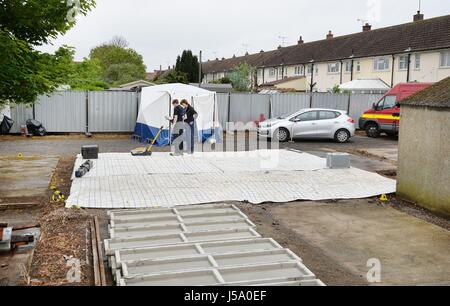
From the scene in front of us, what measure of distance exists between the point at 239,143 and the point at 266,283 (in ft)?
47.9

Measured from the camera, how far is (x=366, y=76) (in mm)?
39875

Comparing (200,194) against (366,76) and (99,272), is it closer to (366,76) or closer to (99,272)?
(99,272)

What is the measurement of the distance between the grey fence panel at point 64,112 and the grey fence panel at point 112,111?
0.44m

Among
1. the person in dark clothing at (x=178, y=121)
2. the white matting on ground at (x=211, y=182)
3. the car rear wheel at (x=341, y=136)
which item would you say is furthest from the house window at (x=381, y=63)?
the person in dark clothing at (x=178, y=121)

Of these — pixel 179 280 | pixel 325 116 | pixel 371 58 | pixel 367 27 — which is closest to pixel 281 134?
pixel 325 116

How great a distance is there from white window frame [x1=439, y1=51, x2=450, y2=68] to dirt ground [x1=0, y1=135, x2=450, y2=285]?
2493 centimetres

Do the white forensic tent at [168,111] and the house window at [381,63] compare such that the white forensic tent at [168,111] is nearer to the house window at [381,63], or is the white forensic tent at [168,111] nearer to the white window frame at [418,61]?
the white window frame at [418,61]

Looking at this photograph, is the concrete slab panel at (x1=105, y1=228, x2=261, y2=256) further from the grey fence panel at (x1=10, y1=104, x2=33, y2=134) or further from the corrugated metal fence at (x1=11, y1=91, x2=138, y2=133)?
the grey fence panel at (x1=10, y1=104, x2=33, y2=134)

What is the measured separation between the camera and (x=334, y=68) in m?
44.0

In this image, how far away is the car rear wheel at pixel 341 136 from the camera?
21.1 metres

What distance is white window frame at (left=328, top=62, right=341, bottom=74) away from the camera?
4344 centimetres

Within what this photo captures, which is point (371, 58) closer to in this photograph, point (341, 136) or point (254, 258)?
point (341, 136)

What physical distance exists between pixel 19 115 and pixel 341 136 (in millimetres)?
14189
